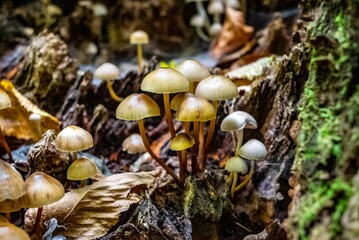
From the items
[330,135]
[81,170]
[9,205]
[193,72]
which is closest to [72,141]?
[81,170]

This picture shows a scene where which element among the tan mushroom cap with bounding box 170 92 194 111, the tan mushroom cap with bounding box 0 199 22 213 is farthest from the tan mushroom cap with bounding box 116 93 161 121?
the tan mushroom cap with bounding box 0 199 22 213

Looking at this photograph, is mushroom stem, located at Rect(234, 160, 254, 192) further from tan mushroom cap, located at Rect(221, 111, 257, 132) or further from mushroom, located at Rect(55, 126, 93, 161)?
mushroom, located at Rect(55, 126, 93, 161)

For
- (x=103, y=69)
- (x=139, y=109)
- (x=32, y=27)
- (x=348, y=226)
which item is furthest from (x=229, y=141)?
(x=32, y=27)

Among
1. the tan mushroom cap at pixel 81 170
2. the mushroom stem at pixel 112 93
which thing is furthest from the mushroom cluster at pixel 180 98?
the mushroom stem at pixel 112 93

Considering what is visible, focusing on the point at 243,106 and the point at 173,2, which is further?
the point at 173,2

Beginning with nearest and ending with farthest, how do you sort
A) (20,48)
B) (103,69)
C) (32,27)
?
(103,69) < (20,48) < (32,27)

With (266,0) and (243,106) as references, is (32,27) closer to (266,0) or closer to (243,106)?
(266,0)
